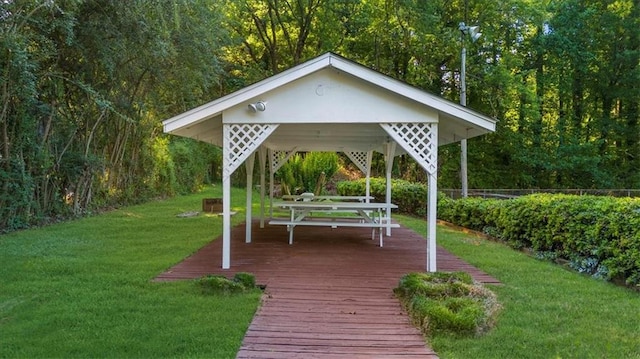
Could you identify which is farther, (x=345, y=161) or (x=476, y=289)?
(x=345, y=161)

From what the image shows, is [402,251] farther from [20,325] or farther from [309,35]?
[309,35]

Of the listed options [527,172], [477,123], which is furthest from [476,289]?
[527,172]

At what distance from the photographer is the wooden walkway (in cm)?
340

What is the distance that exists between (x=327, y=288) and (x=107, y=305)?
2212 millimetres

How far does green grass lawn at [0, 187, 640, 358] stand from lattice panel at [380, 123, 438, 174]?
169 cm

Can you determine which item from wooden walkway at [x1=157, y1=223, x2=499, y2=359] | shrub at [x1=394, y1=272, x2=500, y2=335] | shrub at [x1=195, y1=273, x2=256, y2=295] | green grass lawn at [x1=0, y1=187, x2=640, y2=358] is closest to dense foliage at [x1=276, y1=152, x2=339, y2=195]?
wooden walkway at [x1=157, y1=223, x2=499, y2=359]

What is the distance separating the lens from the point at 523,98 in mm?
21016

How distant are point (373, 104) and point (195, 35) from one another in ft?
22.2

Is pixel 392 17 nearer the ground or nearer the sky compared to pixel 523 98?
nearer the sky

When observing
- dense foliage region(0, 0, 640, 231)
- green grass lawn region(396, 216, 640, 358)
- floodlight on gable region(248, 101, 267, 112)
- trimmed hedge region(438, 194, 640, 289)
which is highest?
dense foliage region(0, 0, 640, 231)

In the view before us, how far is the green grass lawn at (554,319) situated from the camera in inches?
131

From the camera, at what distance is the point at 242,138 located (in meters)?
5.83

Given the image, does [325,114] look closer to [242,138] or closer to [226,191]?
[242,138]

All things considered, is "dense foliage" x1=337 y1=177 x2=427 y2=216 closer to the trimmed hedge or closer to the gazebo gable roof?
the trimmed hedge
